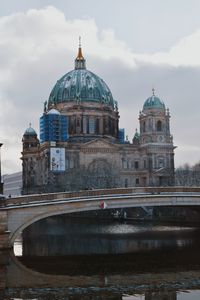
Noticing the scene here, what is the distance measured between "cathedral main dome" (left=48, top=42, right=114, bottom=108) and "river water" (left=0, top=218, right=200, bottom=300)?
2586 inches

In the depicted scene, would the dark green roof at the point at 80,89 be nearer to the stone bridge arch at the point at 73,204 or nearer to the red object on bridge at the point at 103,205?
the stone bridge arch at the point at 73,204

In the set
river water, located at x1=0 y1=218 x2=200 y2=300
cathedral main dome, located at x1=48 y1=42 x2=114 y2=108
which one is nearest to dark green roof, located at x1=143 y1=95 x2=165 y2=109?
cathedral main dome, located at x1=48 y1=42 x2=114 y2=108

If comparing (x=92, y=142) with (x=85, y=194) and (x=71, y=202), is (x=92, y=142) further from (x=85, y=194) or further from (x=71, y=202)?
(x=71, y=202)

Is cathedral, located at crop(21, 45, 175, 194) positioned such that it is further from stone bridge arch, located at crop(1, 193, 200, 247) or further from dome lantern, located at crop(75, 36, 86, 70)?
stone bridge arch, located at crop(1, 193, 200, 247)

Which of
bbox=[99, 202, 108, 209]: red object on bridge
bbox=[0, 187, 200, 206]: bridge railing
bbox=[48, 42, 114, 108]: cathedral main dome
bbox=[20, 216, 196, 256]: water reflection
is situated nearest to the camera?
bbox=[0, 187, 200, 206]: bridge railing

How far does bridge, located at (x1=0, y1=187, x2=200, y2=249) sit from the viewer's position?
4034 centimetres

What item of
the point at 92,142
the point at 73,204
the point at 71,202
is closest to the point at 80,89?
the point at 92,142

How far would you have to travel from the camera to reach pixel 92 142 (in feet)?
357

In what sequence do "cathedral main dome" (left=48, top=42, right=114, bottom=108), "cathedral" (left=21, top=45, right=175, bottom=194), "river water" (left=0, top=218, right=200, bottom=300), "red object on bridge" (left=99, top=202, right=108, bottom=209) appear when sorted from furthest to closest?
"cathedral main dome" (left=48, top=42, right=114, bottom=108)
"cathedral" (left=21, top=45, right=175, bottom=194)
"red object on bridge" (left=99, top=202, right=108, bottom=209)
"river water" (left=0, top=218, right=200, bottom=300)

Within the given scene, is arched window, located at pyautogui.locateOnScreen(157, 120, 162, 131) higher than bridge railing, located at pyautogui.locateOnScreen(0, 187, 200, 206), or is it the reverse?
arched window, located at pyautogui.locateOnScreen(157, 120, 162, 131)

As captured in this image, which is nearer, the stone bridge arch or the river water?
the river water

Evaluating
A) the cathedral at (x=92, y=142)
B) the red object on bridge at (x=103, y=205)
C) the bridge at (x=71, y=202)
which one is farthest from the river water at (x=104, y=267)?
the cathedral at (x=92, y=142)

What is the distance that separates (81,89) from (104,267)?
8574cm

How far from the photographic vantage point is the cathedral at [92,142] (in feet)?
353
